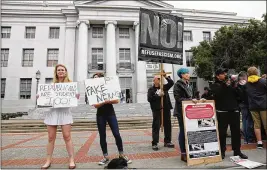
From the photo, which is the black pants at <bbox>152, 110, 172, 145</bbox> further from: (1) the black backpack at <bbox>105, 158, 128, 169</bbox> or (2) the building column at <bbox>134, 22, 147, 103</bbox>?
(2) the building column at <bbox>134, 22, 147, 103</bbox>

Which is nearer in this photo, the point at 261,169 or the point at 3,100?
the point at 261,169

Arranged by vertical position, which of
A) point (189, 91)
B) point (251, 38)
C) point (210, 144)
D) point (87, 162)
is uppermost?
point (251, 38)

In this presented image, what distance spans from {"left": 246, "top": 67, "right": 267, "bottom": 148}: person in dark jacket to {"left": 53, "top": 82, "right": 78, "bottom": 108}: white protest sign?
431cm

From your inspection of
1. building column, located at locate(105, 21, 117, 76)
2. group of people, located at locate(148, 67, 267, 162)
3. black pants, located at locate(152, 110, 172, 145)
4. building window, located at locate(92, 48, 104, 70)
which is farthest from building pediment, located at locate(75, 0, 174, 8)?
group of people, located at locate(148, 67, 267, 162)

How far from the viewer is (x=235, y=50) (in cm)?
2456

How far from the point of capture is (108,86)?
4.77m

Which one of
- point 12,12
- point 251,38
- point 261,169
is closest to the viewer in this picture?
point 261,169

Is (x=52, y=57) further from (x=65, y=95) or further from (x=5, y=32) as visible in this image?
(x=65, y=95)

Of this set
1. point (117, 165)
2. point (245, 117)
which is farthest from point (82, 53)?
point (117, 165)

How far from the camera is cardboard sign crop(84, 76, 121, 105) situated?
4.60 meters

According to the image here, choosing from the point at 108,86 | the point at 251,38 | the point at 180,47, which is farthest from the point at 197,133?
the point at 251,38

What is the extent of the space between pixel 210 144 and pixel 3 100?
2878 cm

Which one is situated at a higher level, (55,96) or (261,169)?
(55,96)

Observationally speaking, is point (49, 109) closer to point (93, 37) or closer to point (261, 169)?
point (261, 169)
